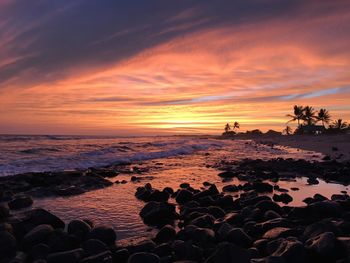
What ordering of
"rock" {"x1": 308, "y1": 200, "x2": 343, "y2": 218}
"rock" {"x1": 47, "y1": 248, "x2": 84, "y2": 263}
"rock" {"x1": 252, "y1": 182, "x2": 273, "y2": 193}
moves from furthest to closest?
1. "rock" {"x1": 252, "y1": 182, "x2": 273, "y2": 193}
2. "rock" {"x1": 308, "y1": 200, "x2": 343, "y2": 218}
3. "rock" {"x1": 47, "y1": 248, "x2": 84, "y2": 263}

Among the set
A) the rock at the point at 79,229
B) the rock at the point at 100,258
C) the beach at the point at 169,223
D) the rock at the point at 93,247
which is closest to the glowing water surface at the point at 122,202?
the beach at the point at 169,223

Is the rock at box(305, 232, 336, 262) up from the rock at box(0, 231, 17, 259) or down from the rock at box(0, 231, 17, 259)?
up

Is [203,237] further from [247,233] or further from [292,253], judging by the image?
[292,253]

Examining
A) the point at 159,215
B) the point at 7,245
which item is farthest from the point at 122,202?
the point at 7,245

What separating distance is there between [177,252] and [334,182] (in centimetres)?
1016

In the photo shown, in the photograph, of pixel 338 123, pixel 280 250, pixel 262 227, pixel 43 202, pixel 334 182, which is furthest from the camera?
pixel 338 123

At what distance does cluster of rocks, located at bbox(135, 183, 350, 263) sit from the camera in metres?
5.21

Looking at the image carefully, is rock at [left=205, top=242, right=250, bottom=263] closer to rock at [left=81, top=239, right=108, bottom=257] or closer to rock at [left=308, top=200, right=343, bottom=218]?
rock at [left=81, top=239, right=108, bottom=257]

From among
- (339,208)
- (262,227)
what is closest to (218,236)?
(262,227)

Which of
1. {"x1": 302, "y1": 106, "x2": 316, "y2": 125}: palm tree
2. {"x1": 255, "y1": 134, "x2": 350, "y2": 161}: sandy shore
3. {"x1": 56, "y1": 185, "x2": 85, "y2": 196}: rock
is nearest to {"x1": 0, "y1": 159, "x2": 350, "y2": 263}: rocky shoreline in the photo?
{"x1": 56, "y1": 185, "x2": 85, "y2": 196}: rock

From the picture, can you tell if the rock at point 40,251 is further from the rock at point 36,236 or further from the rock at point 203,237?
the rock at point 203,237

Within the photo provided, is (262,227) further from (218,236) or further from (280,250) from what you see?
(280,250)

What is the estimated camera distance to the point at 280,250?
5.36 metres

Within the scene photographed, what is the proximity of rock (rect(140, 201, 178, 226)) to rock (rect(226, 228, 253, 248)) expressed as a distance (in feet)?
6.60
